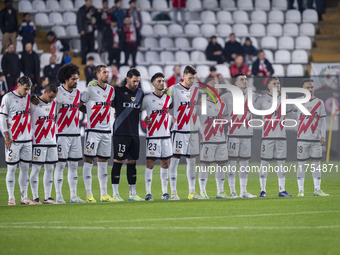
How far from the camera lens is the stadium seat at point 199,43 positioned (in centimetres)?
2742

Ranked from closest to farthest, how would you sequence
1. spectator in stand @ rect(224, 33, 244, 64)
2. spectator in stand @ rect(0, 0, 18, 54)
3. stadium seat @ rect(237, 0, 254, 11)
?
1. spectator in stand @ rect(0, 0, 18, 54)
2. spectator in stand @ rect(224, 33, 244, 64)
3. stadium seat @ rect(237, 0, 254, 11)

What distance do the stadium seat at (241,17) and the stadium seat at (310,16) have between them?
6.79 ft

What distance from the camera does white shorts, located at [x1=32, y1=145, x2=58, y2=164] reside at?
13086 millimetres

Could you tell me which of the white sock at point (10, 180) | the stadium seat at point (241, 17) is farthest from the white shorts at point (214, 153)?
the stadium seat at point (241, 17)

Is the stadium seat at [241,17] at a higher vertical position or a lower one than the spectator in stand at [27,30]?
higher

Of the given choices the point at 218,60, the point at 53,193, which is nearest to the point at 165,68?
the point at 218,60

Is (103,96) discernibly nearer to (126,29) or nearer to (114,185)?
(114,185)

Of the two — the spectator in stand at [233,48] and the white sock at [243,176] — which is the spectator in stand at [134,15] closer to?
the spectator in stand at [233,48]

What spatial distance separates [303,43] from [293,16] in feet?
4.40

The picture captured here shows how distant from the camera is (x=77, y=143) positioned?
44.0ft

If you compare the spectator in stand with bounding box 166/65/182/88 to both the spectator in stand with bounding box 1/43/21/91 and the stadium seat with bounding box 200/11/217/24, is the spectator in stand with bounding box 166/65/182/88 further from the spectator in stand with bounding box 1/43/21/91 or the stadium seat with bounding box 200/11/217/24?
the stadium seat with bounding box 200/11/217/24

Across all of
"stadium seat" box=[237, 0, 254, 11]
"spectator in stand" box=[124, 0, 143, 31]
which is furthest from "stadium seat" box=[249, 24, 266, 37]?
"spectator in stand" box=[124, 0, 143, 31]

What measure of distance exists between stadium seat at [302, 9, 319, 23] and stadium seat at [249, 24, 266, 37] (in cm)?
165

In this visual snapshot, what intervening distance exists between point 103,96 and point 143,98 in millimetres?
686
